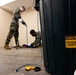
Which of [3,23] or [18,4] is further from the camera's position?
[3,23]

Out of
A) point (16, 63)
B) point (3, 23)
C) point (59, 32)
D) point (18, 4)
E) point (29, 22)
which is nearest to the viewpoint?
point (59, 32)

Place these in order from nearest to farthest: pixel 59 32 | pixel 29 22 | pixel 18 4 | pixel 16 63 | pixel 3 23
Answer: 1. pixel 59 32
2. pixel 16 63
3. pixel 18 4
4. pixel 3 23
5. pixel 29 22

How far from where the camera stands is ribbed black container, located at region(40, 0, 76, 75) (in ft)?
3.49

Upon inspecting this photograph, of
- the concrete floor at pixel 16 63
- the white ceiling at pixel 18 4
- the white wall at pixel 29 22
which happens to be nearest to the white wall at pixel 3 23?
the white ceiling at pixel 18 4

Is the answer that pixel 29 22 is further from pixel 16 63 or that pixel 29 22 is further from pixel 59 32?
pixel 59 32

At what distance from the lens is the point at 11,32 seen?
14.2ft

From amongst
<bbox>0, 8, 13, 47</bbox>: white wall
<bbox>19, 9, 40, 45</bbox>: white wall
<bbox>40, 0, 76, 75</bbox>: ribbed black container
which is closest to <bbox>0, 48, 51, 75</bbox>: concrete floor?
<bbox>40, 0, 76, 75</bbox>: ribbed black container

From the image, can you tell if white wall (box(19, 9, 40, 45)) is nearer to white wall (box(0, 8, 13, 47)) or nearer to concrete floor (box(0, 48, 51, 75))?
white wall (box(0, 8, 13, 47))

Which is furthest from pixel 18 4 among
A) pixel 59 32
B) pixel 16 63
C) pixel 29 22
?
pixel 59 32

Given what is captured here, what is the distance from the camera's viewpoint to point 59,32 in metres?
1.13

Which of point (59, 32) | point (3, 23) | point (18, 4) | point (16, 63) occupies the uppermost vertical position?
point (18, 4)

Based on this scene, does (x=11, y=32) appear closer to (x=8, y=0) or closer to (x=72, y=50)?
(x=8, y=0)

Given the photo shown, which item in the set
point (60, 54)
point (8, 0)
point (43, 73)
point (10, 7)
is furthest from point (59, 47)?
point (10, 7)

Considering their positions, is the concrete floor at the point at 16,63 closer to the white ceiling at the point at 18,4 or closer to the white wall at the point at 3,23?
the white ceiling at the point at 18,4
